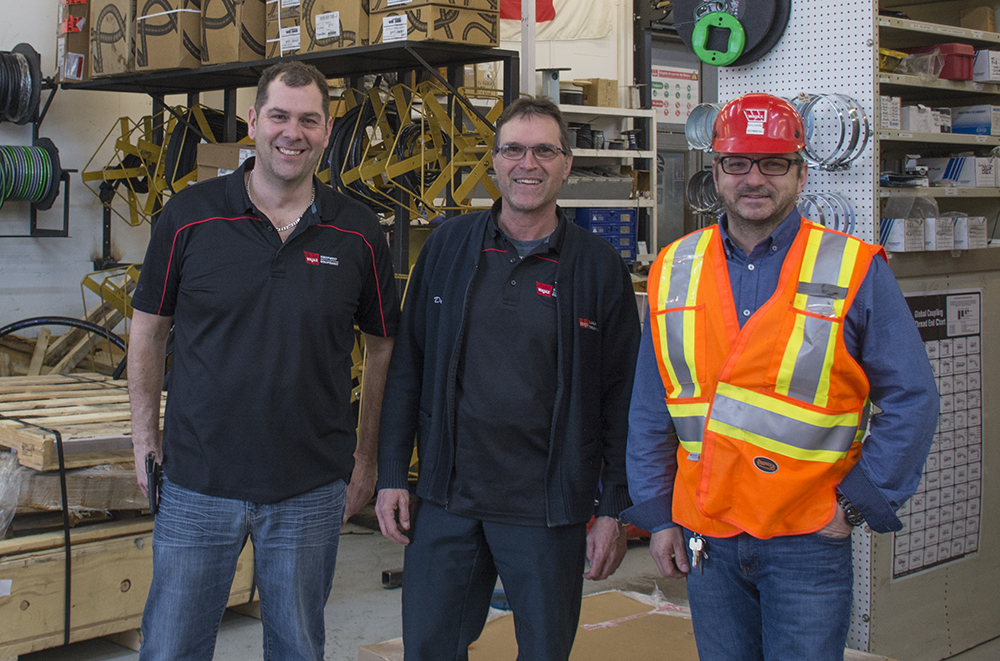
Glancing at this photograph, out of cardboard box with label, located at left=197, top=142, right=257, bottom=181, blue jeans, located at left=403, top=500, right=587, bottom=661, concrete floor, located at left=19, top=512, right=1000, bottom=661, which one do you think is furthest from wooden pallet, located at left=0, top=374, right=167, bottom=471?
blue jeans, located at left=403, top=500, right=587, bottom=661

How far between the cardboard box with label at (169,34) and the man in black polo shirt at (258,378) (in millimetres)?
3303

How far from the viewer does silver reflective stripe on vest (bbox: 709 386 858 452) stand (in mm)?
2092

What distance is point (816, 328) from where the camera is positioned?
6.82ft

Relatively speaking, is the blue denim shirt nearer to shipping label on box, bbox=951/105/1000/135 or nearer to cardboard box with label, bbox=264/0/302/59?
shipping label on box, bbox=951/105/1000/135

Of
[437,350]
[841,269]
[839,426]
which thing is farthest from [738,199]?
[437,350]

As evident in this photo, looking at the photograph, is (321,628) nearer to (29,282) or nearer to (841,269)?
(841,269)

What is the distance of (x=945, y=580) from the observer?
13.1 ft

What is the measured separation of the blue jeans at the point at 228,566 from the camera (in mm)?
2355

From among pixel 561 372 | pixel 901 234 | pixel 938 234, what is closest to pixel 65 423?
pixel 561 372

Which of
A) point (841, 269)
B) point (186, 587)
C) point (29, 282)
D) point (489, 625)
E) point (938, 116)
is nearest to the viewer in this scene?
point (841, 269)

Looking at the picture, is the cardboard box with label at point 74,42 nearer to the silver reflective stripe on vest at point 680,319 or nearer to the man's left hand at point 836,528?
the silver reflective stripe on vest at point 680,319

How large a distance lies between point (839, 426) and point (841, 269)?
342 millimetres

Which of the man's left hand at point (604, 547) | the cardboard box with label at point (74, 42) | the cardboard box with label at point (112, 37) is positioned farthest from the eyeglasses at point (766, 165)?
the cardboard box with label at point (74, 42)

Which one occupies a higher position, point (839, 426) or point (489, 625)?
point (839, 426)
